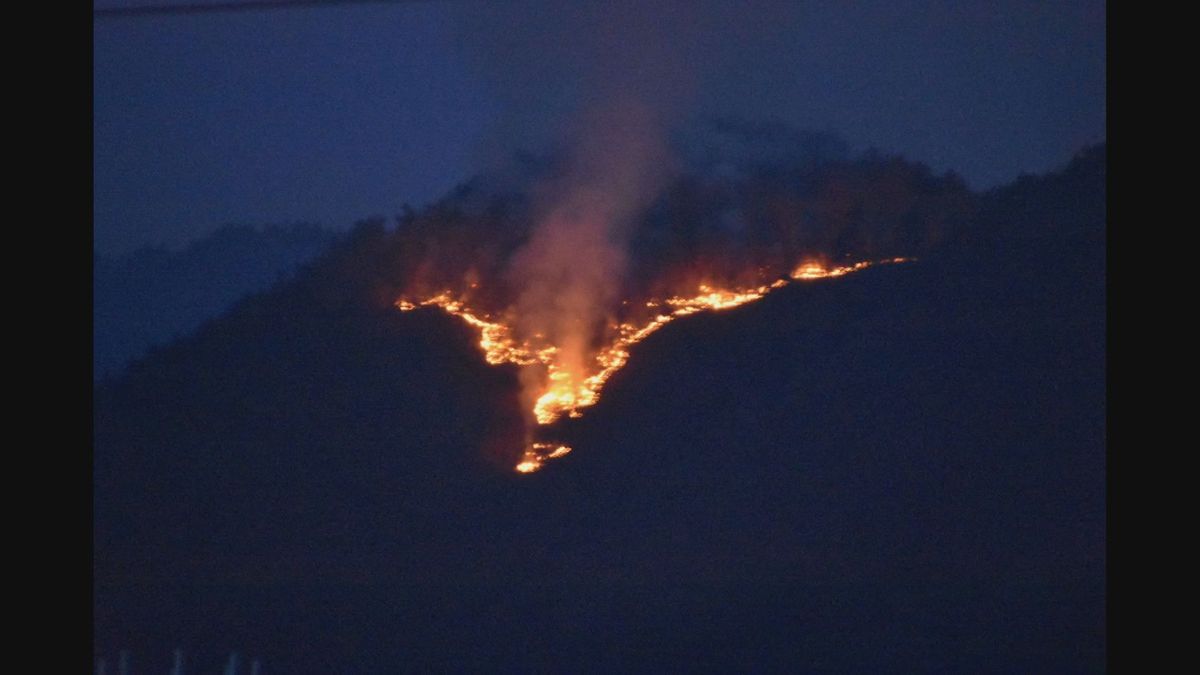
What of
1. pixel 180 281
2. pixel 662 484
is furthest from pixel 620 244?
pixel 180 281

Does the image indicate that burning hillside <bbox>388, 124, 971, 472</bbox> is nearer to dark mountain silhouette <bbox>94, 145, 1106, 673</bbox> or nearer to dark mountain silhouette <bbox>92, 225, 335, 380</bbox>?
dark mountain silhouette <bbox>94, 145, 1106, 673</bbox>

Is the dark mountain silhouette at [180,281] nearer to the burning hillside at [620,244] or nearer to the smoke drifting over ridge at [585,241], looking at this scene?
the burning hillside at [620,244]

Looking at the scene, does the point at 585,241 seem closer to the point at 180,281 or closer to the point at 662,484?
the point at 662,484

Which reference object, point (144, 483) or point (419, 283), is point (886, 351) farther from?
point (144, 483)

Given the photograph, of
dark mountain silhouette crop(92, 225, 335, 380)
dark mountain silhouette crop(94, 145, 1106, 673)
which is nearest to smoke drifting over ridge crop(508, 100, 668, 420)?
dark mountain silhouette crop(94, 145, 1106, 673)

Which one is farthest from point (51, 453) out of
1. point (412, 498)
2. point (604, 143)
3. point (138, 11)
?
point (604, 143)

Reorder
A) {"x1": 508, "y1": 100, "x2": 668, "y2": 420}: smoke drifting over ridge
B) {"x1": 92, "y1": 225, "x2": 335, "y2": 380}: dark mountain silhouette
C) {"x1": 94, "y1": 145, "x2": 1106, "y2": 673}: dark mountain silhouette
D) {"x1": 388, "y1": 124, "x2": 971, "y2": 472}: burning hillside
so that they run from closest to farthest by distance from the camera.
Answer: {"x1": 94, "y1": 145, "x2": 1106, "y2": 673}: dark mountain silhouette → {"x1": 388, "y1": 124, "x2": 971, "y2": 472}: burning hillside → {"x1": 508, "y1": 100, "x2": 668, "y2": 420}: smoke drifting over ridge → {"x1": 92, "y1": 225, "x2": 335, "y2": 380}: dark mountain silhouette
